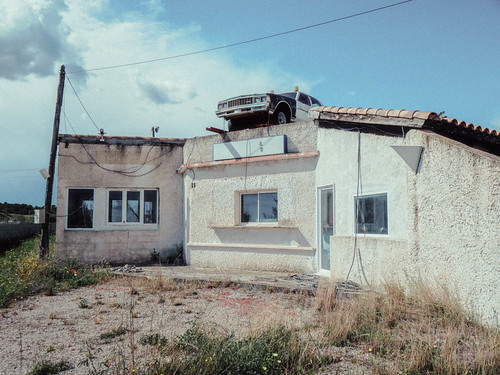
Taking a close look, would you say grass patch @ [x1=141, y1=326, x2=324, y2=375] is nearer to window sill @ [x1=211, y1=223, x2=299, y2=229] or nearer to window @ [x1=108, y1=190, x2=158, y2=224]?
window sill @ [x1=211, y1=223, x2=299, y2=229]

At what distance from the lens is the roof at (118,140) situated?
1391cm

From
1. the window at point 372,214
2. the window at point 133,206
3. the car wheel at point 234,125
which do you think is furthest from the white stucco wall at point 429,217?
the window at point 133,206

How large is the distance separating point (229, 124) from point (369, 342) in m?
9.67

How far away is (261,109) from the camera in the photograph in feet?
41.1

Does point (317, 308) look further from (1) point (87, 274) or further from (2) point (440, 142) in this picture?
(1) point (87, 274)

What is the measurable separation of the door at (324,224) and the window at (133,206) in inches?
233

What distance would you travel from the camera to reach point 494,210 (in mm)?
5574

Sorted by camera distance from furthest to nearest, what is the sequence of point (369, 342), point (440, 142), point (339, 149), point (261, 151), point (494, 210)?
1. point (261, 151)
2. point (339, 149)
3. point (440, 142)
4. point (494, 210)
5. point (369, 342)

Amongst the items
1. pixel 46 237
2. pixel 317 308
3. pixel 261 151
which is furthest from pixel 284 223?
pixel 46 237

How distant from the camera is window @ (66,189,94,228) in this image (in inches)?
539

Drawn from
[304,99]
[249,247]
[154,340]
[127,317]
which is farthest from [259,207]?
[154,340]

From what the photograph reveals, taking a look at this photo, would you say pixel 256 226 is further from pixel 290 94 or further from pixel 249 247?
pixel 290 94

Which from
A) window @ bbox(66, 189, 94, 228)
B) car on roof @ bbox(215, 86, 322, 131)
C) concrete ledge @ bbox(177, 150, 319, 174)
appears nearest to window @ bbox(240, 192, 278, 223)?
concrete ledge @ bbox(177, 150, 319, 174)

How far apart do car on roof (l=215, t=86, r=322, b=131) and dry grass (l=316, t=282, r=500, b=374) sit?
6.73 metres
